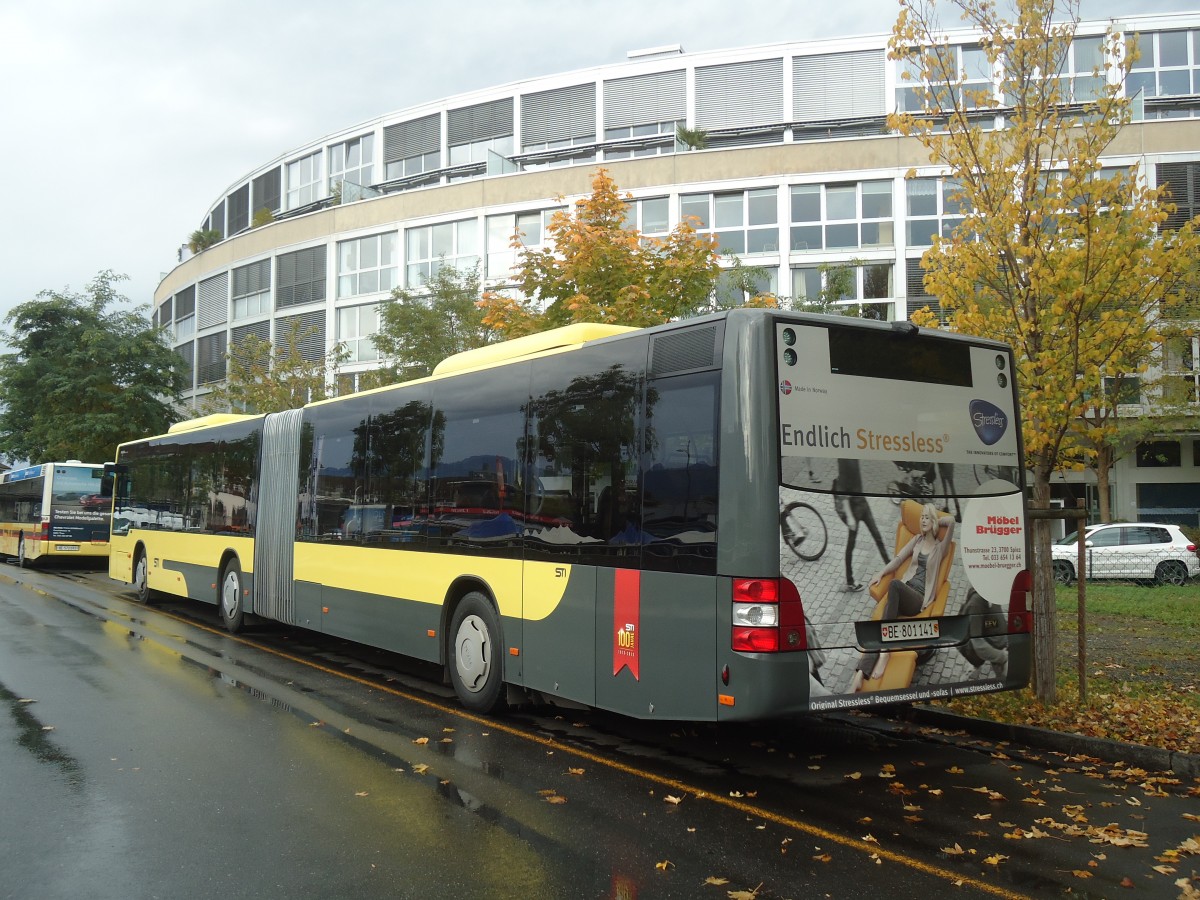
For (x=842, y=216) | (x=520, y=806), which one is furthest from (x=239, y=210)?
(x=520, y=806)

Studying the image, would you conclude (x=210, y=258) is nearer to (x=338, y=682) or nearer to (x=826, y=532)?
(x=338, y=682)

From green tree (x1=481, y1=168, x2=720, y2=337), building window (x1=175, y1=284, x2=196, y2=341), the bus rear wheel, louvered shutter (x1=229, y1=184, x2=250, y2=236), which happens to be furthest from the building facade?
green tree (x1=481, y1=168, x2=720, y2=337)

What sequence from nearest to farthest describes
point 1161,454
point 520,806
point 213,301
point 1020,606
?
1. point 520,806
2. point 1020,606
3. point 1161,454
4. point 213,301

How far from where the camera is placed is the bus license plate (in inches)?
266

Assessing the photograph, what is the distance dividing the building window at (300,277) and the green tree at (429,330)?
20.1 meters

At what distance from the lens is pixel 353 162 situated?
1869 inches

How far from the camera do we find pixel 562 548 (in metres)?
7.93

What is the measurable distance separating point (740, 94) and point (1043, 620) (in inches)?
1331

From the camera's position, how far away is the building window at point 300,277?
44156mm

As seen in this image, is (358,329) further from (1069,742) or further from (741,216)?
(1069,742)

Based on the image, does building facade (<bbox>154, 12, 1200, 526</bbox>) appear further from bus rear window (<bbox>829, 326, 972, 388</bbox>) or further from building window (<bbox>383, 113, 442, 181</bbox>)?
bus rear window (<bbox>829, 326, 972, 388</bbox>)

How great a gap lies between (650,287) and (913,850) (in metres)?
11.8

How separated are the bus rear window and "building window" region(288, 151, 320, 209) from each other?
151 feet

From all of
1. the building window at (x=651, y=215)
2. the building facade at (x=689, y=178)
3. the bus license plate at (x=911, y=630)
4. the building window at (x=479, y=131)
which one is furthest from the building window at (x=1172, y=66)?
the bus license plate at (x=911, y=630)
